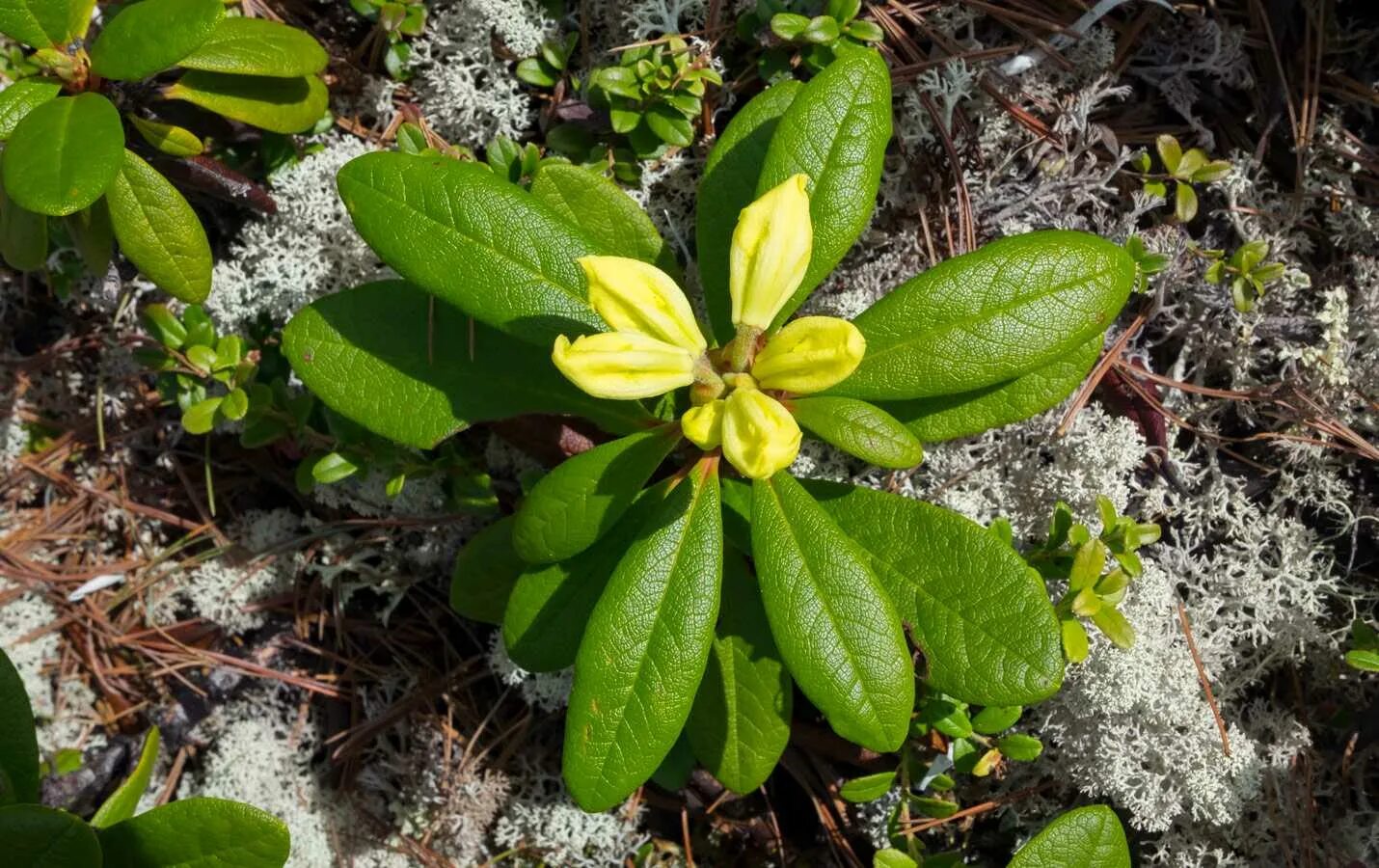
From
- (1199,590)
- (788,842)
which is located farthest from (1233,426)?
(788,842)

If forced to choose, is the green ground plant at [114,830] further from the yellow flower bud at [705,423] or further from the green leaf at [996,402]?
the green leaf at [996,402]

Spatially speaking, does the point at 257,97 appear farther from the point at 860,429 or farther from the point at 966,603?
the point at 966,603

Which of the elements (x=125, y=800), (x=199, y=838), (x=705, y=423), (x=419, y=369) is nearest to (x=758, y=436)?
(x=705, y=423)

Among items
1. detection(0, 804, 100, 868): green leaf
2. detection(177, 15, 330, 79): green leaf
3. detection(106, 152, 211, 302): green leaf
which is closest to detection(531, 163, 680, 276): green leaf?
detection(177, 15, 330, 79): green leaf

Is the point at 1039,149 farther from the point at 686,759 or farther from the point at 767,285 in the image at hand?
the point at 686,759

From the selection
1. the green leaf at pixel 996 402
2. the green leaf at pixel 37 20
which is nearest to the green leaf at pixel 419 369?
the green leaf at pixel 996 402

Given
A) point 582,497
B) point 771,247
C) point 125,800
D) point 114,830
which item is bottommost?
point 125,800
